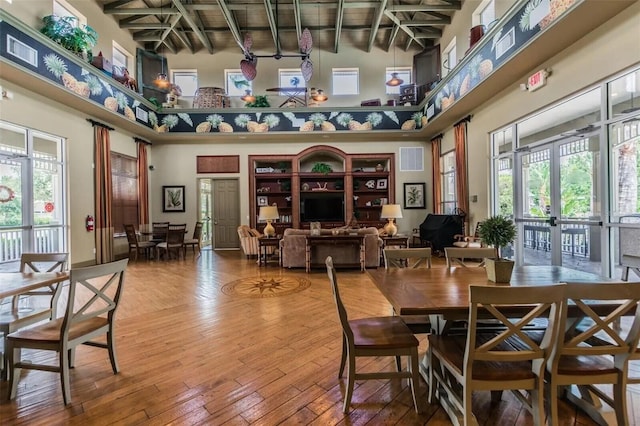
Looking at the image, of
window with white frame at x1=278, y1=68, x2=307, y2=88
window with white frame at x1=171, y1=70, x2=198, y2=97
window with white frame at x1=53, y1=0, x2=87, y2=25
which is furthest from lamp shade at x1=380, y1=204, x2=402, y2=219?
window with white frame at x1=53, y1=0, x2=87, y2=25

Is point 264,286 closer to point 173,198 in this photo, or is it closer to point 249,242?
point 249,242

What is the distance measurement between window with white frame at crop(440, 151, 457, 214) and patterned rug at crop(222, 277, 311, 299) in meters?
4.80

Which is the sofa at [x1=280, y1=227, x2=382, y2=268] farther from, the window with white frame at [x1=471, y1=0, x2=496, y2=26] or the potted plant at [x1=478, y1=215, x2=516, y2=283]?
the window with white frame at [x1=471, y1=0, x2=496, y2=26]

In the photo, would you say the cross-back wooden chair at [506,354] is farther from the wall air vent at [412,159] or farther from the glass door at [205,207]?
the glass door at [205,207]

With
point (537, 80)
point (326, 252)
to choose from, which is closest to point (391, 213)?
point (326, 252)

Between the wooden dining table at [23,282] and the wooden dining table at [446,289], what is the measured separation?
2.38 metres

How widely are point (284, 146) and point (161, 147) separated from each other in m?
3.71

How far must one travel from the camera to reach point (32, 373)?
7.57ft

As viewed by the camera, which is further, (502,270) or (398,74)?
(398,74)

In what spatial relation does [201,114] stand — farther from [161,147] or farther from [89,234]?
[89,234]

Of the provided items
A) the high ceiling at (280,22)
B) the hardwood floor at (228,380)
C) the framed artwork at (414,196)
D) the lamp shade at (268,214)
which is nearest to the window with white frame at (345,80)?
the high ceiling at (280,22)

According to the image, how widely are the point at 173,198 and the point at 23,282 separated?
23.7ft

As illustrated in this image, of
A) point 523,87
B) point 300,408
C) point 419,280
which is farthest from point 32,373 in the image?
point 523,87

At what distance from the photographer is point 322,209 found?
9125mm
